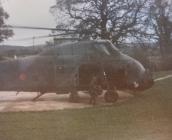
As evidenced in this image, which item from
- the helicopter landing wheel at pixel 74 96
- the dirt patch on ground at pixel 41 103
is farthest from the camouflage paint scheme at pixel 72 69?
the dirt patch on ground at pixel 41 103

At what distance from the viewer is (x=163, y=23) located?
2995cm

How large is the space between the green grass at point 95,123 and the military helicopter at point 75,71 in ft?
8.06

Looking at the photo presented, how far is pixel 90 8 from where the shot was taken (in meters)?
21.7

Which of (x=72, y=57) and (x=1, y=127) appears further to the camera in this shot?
(x=72, y=57)

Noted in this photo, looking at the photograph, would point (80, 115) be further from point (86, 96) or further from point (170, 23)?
point (170, 23)

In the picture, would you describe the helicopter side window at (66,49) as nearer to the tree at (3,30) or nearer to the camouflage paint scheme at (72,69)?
the camouflage paint scheme at (72,69)

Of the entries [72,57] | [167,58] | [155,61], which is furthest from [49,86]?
[167,58]

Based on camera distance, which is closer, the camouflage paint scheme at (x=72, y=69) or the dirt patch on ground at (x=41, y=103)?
the dirt patch on ground at (x=41, y=103)

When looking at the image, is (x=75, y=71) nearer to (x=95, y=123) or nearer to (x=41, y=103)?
(x=41, y=103)

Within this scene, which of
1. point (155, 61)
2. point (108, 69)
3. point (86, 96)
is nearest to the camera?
point (108, 69)

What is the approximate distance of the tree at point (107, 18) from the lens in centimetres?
1988

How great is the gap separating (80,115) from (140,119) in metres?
1.76

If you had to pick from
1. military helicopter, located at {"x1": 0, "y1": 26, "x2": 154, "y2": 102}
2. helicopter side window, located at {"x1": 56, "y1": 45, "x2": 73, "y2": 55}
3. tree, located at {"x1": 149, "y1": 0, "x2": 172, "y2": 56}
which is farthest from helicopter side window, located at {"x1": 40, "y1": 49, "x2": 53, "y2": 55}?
tree, located at {"x1": 149, "y1": 0, "x2": 172, "y2": 56}

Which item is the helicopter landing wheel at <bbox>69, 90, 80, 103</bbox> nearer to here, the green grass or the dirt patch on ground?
the dirt patch on ground
